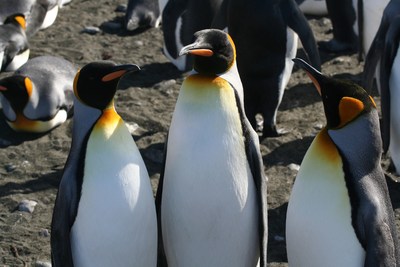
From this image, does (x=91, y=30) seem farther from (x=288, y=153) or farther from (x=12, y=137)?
(x=288, y=153)

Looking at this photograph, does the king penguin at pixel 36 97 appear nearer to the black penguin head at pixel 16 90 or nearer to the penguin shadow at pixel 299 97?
the black penguin head at pixel 16 90

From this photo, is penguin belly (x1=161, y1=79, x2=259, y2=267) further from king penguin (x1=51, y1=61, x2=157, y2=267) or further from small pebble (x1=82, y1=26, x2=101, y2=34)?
small pebble (x1=82, y1=26, x2=101, y2=34)

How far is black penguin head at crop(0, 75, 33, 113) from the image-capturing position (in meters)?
6.12

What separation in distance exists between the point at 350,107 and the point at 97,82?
103 cm

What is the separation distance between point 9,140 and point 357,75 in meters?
2.65

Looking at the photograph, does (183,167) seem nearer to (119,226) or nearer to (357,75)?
(119,226)

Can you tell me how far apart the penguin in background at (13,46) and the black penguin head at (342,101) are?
378 cm

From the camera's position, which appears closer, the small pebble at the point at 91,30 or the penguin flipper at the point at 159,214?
the penguin flipper at the point at 159,214

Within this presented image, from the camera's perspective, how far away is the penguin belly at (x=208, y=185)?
3.89 m

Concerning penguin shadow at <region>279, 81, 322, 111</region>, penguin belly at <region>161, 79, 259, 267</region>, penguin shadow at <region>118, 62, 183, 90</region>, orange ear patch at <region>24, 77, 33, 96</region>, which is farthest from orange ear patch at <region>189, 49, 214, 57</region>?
penguin shadow at <region>118, 62, 183, 90</region>

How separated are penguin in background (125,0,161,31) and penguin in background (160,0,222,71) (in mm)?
533

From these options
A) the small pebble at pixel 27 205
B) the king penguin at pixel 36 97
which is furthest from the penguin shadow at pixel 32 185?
the king penguin at pixel 36 97

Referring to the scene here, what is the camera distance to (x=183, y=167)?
390cm

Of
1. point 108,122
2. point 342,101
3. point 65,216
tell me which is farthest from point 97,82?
point 342,101
